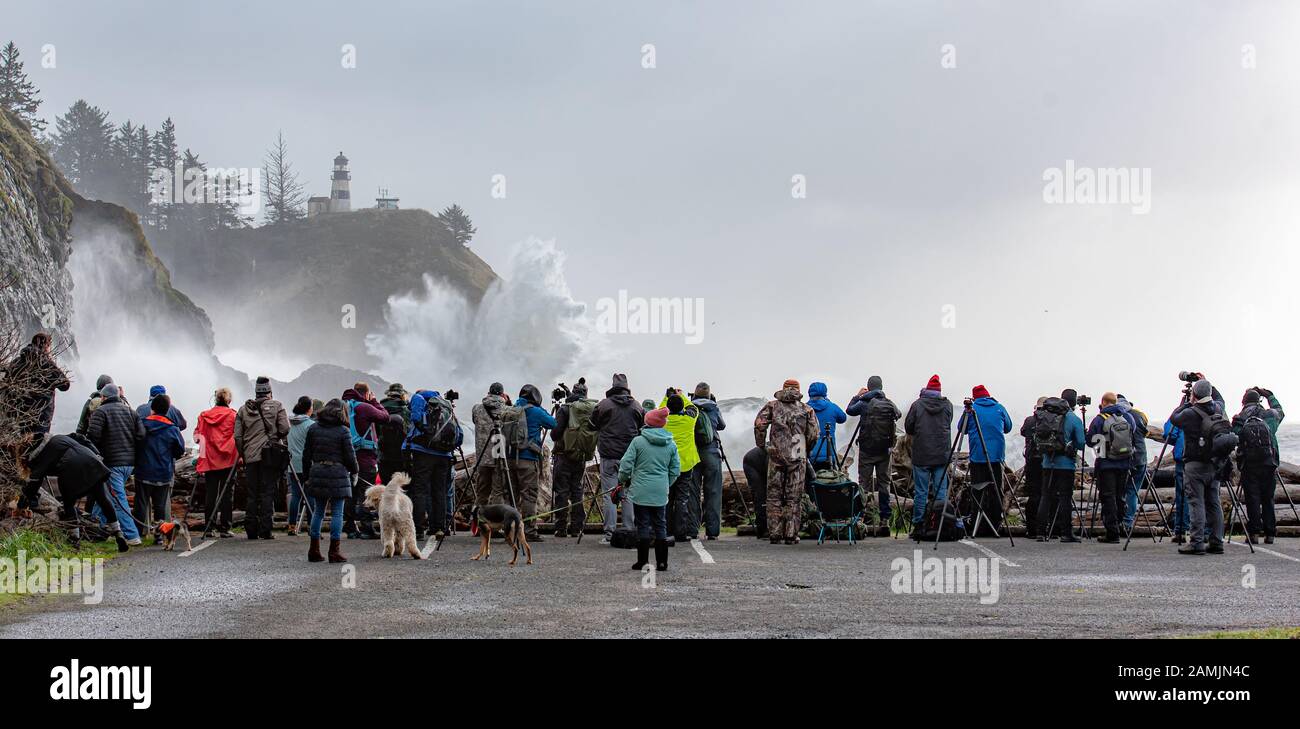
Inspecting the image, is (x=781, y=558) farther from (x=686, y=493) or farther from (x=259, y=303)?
(x=259, y=303)

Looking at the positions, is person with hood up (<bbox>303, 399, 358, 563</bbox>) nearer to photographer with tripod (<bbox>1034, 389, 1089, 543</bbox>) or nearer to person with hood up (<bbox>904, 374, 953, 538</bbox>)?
person with hood up (<bbox>904, 374, 953, 538</bbox>)

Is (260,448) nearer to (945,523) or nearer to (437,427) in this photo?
(437,427)

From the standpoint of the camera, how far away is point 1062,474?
69.3 ft

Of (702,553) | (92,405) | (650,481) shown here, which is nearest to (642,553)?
(650,481)

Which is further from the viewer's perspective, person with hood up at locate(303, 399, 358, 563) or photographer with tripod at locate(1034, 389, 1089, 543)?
photographer with tripod at locate(1034, 389, 1089, 543)

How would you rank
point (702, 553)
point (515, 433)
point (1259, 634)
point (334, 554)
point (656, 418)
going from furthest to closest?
point (515, 433) < point (702, 553) < point (334, 554) < point (656, 418) < point (1259, 634)

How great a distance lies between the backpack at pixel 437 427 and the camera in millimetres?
20328

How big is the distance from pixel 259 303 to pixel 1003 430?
182m

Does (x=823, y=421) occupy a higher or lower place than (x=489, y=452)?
higher

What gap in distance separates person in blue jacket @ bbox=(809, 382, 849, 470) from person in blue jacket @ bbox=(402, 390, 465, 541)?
5274mm

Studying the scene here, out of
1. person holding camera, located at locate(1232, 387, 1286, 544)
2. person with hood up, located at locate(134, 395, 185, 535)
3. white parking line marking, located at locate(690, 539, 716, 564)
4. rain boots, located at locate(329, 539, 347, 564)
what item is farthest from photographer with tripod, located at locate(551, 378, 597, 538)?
person holding camera, located at locate(1232, 387, 1286, 544)

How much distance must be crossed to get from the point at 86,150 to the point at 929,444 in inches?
5731

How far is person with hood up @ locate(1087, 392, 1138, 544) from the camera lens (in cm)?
2084

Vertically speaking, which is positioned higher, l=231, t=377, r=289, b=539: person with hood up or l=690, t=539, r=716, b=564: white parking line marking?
l=231, t=377, r=289, b=539: person with hood up
